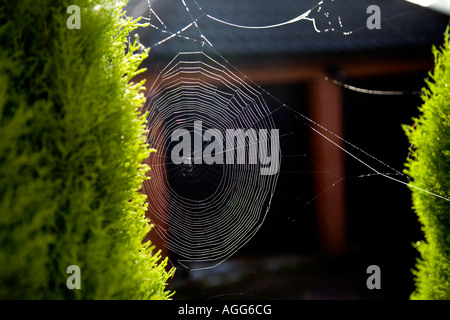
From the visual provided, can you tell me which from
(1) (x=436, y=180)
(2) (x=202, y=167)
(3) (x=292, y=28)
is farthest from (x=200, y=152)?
(3) (x=292, y=28)

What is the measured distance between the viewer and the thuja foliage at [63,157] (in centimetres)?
142

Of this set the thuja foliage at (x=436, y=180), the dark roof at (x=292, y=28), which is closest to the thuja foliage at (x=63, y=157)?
the thuja foliage at (x=436, y=180)

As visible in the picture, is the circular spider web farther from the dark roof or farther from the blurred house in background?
the blurred house in background

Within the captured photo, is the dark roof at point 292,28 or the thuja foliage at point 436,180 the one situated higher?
the dark roof at point 292,28

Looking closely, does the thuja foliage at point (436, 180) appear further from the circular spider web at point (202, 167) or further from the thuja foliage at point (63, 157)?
the thuja foliage at point (63, 157)

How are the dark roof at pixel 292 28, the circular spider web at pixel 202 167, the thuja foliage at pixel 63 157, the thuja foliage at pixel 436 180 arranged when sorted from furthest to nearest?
1. the dark roof at pixel 292 28
2. the circular spider web at pixel 202 167
3. the thuja foliage at pixel 436 180
4. the thuja foliage at pixel 63 157

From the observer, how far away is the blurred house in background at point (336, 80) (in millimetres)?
5441

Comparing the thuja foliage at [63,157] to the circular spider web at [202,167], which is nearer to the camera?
the thuja foliage at [63,157]

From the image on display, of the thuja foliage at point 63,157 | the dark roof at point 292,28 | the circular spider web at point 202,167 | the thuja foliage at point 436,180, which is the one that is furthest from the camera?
the dark roof at point 292,28

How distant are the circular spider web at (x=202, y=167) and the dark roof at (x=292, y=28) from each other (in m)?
0.55

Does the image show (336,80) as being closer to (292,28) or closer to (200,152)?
(292,28)

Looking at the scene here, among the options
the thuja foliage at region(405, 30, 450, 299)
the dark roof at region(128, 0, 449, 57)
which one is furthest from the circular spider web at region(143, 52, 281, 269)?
the thuja foliage at region(405, 30, 450, 299)

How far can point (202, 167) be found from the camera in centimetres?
522

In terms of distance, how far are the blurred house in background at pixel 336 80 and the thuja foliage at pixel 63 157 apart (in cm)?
312
